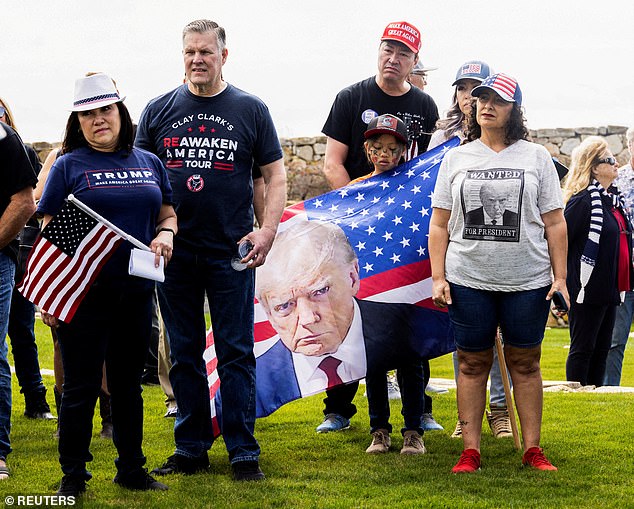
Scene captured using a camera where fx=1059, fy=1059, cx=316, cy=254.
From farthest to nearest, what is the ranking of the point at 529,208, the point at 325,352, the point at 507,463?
the point at 325,352 → the point at 507,463 → the point at 529,208

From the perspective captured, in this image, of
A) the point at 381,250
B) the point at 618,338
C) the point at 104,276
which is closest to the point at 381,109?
the point at 381,250

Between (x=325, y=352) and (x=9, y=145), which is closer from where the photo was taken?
(x=9, y=145)

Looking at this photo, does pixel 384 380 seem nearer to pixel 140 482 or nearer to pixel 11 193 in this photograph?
pixel 140 482

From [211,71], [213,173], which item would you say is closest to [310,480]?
[213,173]

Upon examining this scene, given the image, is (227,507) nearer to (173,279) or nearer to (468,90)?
(173,279)

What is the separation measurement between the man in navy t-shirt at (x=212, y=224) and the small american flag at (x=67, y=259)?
0.73 meters

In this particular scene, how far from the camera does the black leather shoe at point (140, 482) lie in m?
5.27

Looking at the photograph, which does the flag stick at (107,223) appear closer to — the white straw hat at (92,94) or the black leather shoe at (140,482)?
the white straw hat at (92,94)

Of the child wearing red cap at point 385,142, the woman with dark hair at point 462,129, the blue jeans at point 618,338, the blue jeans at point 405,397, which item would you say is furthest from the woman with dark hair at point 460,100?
the blue jeans at point 618,338

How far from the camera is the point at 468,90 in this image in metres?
6.55

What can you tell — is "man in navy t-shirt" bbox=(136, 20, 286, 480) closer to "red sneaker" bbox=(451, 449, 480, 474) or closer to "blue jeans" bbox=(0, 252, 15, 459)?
"blue jeans" bbox=(0, 252, 15, 459)

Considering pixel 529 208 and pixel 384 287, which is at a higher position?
pixel 529 208

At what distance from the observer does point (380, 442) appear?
6.36 metres

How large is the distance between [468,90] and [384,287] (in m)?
1.33
